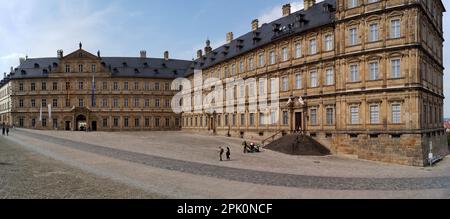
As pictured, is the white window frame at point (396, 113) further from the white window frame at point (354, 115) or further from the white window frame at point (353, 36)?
the white window frame at point (353, 36)

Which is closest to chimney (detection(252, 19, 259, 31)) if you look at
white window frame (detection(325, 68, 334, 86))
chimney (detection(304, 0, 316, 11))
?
chimney (detection(304, 0, 316, 11))

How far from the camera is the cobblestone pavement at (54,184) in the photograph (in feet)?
43.8

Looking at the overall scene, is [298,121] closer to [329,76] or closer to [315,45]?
[329,76]

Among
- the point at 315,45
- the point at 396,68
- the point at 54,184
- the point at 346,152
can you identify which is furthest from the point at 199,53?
the point at 54,184

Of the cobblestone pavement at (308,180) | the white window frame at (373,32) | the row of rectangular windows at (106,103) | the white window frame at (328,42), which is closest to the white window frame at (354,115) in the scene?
the white window frame at (373,32)

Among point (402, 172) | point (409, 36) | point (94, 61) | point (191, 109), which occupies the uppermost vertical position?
point (94, 61)

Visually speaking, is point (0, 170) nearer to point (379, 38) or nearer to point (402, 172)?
point (402, 172)

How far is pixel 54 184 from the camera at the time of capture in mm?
15289

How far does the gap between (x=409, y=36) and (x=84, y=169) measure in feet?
87.0

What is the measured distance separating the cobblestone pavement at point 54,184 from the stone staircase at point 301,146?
19812 millimetres

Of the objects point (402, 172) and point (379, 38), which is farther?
point (379, 38)

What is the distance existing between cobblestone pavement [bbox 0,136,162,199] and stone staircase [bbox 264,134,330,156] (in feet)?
65.0

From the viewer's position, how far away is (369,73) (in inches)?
1166
